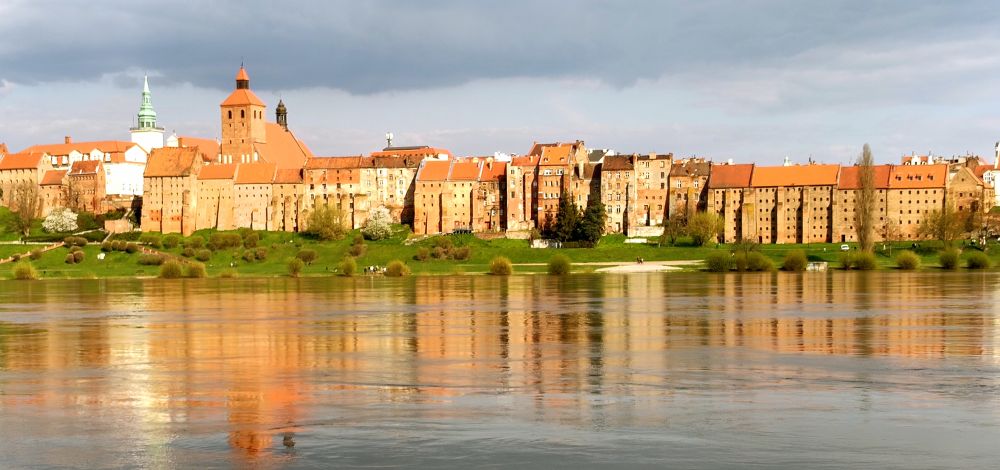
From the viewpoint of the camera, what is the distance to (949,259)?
88.6 m

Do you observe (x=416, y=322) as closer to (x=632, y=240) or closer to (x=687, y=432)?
(x=687, y=432)

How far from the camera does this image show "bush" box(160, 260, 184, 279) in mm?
90875

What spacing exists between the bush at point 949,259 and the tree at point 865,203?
616cm

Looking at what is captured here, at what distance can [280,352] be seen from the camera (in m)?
A: 32.4

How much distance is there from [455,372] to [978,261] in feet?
235

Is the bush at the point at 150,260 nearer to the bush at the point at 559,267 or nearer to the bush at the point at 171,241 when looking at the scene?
the bush at the point at 171,241

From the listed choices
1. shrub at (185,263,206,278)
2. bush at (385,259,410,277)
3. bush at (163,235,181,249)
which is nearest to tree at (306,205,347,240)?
bush at (163,235,181,249)

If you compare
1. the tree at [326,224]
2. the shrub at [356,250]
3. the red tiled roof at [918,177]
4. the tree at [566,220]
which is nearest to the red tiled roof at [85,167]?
the tree at [326,224]

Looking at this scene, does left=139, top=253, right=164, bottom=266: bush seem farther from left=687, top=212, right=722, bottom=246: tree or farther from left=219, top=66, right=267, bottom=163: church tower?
left=687, top=212, right=722, bottom=246: tree

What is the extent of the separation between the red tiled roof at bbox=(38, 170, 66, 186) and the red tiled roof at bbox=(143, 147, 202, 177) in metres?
14.5

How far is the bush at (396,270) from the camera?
3570 inches

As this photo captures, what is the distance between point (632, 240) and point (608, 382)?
88.3 m

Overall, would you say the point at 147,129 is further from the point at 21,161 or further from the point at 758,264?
the point at 758,264

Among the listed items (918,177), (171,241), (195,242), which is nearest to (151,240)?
(171,241)
